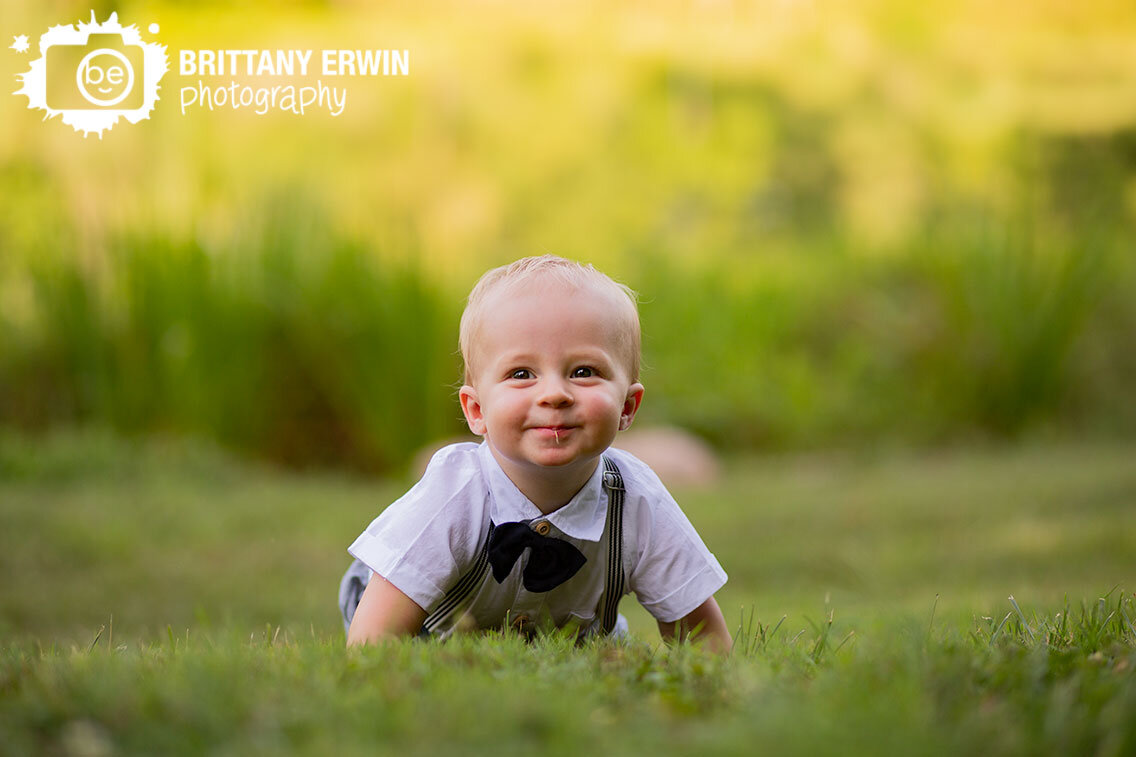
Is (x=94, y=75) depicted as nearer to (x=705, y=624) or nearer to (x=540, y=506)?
(x=540, y=506)

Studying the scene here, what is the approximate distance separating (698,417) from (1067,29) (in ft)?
35.1

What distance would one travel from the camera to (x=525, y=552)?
8.93ft

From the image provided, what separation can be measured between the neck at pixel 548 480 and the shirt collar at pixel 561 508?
0.01 meters

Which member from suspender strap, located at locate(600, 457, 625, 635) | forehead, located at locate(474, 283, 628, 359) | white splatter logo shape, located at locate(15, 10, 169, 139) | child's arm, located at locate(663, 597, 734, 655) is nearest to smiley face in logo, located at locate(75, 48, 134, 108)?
white splatter logo shape, located at locate(15, 10, 169, 139)

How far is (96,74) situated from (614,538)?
721 centimetres

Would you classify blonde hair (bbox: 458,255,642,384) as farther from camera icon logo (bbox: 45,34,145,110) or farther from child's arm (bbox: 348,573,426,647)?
camera icon logo (bbox: 45,34,145,110)

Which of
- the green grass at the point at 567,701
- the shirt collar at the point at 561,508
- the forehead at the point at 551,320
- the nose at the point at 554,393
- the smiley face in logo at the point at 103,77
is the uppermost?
the smiley face in logo at the point at 103,77

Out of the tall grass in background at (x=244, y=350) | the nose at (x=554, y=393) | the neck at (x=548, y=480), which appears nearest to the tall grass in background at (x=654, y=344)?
the tall grass in background at (x=244, y=350)

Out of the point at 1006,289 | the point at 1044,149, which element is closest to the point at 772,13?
the point at 1044,149

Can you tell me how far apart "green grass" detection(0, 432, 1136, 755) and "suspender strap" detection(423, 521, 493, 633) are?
368mm

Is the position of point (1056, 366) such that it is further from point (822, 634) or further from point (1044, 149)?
point (822, 634)

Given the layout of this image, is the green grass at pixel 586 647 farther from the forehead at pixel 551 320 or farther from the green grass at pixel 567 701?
the forehead at pixel 551 320

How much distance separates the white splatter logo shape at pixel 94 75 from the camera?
849 cm

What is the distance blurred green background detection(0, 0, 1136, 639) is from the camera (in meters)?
6.12
